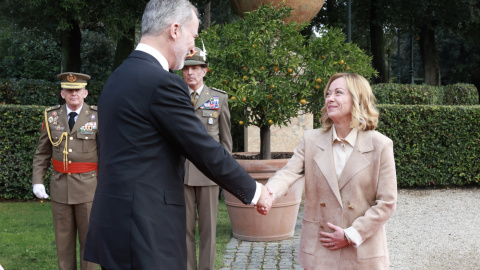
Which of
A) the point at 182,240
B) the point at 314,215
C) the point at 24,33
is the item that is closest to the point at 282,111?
the point at 314,215

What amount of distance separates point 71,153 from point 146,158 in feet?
9.59

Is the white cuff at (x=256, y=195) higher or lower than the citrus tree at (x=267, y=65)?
lower

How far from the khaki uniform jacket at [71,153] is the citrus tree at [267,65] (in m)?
1.78

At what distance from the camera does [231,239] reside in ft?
23.8

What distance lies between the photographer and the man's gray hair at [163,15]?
9.39 feet

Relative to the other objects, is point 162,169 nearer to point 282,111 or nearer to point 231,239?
point 282,111

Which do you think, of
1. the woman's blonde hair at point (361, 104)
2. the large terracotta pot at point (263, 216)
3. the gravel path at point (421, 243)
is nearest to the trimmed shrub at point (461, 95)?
the gravel path at point (421, 243)

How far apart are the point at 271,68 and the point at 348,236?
12.9ft

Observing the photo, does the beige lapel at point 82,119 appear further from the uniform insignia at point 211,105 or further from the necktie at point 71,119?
the uniform insignia at point 211,105

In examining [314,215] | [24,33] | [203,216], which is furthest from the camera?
[24,33]

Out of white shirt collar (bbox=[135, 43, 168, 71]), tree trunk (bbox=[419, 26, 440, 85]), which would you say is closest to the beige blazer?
white shirt collar (bbox=[135, 43, 168, 71])

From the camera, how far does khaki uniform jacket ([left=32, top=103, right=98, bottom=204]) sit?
5289mm

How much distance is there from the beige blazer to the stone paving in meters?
2.61

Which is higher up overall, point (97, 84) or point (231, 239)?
point (97, 84)
